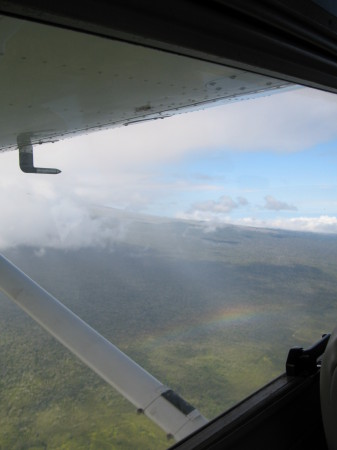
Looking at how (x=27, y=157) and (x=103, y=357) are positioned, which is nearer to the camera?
(x=27, y=157)

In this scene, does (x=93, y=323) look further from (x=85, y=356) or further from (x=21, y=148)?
(x=21, y=148)

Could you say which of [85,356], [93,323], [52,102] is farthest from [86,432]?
[52,102]

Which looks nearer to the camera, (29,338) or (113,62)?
(113,62)

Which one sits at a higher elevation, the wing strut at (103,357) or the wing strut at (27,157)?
the wing strut at (27,157)

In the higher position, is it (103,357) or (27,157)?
(27,157)
